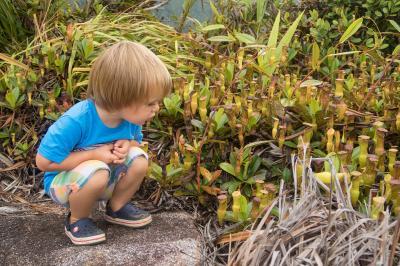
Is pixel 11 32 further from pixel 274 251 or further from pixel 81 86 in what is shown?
pixel 274 251

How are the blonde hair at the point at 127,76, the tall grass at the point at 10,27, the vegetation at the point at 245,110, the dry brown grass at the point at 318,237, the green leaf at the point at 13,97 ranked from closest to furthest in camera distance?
the dry brown grass at the point at 318,237 < the blonde hair at the point at 127,76 < the vegetation at the point at 245,110 < the green leaf at the point at 13,97 < the tall grass at the point at 10,27

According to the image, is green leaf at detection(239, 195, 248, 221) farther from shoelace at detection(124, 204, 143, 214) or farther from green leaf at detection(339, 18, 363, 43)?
green leaf at detection(339, 18, 363, 43)

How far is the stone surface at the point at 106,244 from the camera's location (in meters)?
2.15

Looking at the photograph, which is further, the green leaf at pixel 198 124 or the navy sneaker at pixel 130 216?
the green leaf at pixel 198 124

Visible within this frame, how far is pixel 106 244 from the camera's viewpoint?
226 cm

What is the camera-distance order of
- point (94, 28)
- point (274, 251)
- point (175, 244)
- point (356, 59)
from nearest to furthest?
point (274, 251) < point (175, 244) < point (356, 59) < point (94, 28)

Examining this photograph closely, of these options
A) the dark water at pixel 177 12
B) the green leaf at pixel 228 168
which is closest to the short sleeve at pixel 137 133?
the green leaf at pixel 228 168

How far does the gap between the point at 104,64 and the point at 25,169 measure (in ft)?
3.53

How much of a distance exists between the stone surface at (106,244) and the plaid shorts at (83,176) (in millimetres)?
171

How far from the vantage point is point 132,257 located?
2.15m

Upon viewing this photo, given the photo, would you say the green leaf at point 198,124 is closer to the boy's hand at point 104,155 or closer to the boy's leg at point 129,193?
the boy's leg at point 129,193

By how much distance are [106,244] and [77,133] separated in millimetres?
431

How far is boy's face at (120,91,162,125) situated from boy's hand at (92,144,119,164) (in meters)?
0.17

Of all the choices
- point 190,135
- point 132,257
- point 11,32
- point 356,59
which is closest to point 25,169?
point 190,135
